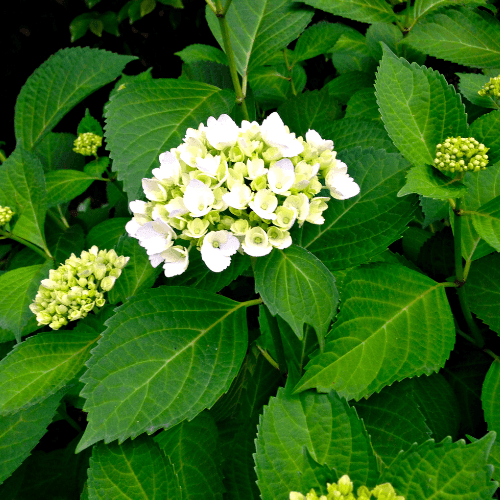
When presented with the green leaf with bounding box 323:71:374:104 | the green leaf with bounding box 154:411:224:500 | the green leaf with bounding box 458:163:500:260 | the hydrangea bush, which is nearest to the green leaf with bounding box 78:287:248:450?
the hydrangea bush

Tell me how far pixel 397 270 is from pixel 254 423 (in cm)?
59

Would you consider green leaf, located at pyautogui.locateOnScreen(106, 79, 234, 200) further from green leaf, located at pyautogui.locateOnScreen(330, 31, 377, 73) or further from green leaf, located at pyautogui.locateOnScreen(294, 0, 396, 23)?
green leaf, located at pyautogui.locateOnScreen(330, 31, 377, 73)

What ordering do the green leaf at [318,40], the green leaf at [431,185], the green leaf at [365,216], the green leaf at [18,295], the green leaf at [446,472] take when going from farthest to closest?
the green leaf at [318,40] < the green leaf at [18,295] < the green leaf at [365,216] < the green leaf at [431,185] < the green leaf at [446,472]

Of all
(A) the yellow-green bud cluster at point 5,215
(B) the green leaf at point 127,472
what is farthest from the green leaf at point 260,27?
(B) the green leaf at point 127,472

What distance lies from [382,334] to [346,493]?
0.44 meters

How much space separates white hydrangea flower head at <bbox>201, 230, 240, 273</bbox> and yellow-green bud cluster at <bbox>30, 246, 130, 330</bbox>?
0.52 meters

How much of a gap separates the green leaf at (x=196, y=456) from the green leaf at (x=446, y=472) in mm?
537

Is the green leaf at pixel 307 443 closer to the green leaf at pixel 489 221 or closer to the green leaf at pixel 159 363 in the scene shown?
the green leaf at pixel 159 363

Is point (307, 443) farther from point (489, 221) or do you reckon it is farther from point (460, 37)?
point (460, 37)

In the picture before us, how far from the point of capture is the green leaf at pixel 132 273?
1.41 metres

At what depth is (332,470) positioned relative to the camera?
3.01 feet

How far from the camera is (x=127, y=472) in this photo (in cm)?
106

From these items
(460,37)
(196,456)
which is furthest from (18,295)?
(460,37)


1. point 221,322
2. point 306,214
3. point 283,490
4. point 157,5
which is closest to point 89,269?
point 221,322
